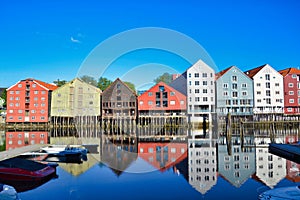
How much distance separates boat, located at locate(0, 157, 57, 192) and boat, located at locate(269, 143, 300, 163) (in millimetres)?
12044

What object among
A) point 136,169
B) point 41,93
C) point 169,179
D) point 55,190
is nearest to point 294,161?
point 169,179

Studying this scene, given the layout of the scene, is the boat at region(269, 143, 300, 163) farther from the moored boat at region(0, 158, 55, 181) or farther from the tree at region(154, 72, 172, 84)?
the moored boat at region(0, 158, 55, 181)

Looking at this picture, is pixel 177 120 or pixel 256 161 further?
pixel 177 120

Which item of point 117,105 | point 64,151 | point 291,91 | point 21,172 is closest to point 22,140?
point 117,105

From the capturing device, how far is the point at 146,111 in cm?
3866

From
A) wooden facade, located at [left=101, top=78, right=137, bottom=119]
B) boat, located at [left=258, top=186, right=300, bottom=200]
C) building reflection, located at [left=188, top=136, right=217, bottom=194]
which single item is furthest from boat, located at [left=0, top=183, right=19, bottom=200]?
wooden facade, located at [left=101, top=78, right=137, bottom=119]

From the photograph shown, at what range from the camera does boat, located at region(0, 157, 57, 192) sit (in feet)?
32.0

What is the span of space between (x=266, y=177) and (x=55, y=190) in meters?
7.90

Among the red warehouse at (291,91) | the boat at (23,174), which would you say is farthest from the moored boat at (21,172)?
the red warehouse at (291,91)

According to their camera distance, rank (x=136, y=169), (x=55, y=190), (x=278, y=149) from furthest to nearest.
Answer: (x=278, y=149)
(x=136, y=169)
(x=55, y=190)

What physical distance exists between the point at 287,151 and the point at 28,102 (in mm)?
40165

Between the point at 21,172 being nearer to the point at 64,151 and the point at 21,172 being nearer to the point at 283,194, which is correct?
the point at 64,151

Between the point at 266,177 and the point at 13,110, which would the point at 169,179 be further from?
the point at 13,110

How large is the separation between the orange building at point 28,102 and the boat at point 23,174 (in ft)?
115
